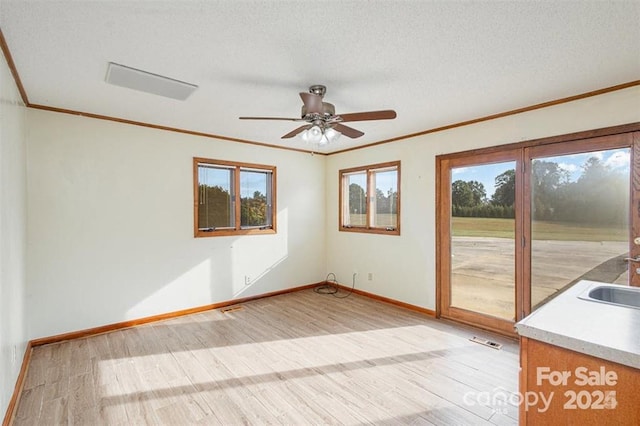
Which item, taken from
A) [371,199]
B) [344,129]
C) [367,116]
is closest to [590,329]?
[367,116]

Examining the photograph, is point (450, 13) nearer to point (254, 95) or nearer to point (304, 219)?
point (254, 95)

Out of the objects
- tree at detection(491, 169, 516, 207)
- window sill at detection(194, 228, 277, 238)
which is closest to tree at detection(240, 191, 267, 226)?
window sill at detection(194, 228, 277, 238)

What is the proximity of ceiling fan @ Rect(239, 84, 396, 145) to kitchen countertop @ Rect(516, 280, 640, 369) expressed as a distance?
1704mm

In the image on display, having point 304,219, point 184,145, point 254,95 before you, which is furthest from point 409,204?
point 184,145

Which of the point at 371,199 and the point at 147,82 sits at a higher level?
the point at 147,82

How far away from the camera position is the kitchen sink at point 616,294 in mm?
1717

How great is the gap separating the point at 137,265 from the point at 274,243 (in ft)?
6.56

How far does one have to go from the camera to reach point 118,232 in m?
3.56

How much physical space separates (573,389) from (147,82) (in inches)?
129

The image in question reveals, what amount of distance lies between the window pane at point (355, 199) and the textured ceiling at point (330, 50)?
2.12 meters

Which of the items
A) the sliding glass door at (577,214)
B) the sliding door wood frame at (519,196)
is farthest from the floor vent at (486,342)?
the sliding glass door at (577,214)

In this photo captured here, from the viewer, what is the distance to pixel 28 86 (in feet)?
8.45

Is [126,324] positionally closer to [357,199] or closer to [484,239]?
[357,199]

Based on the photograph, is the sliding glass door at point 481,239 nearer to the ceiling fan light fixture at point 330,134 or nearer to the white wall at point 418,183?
the white wall at point 418,183
